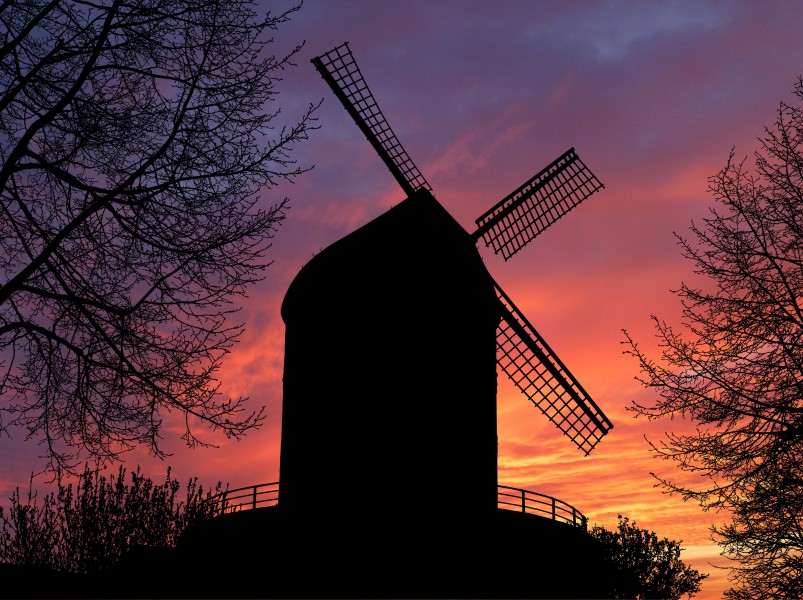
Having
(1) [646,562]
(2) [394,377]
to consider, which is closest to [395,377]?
(2) [394,377]

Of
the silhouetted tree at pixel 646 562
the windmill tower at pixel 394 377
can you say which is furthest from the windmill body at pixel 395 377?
the silhouetted tree at pixel 646 562

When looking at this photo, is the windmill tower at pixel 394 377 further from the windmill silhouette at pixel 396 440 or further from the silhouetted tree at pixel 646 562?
the silhouetted tree at pixel 646 562

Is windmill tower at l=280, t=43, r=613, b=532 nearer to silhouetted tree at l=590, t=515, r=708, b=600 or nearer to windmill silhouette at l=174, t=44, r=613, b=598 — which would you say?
windmill silhouette at l=174, t=44, r=613, b=598

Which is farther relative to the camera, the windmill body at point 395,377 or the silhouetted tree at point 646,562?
the silhouetted tree at point 646,562

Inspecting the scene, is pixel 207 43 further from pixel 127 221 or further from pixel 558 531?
pixel 558 531

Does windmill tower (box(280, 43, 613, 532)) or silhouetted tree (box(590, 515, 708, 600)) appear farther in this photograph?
silhouetted tree (box(590, 515, 708, 600))

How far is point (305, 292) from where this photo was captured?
1430 centimetres

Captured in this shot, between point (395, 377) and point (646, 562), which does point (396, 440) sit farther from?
point (646, 562)

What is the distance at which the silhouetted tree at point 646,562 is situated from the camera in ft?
102

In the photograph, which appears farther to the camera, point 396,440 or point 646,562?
point 646,562

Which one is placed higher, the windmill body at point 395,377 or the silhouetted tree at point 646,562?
the windmill body at point 395,377

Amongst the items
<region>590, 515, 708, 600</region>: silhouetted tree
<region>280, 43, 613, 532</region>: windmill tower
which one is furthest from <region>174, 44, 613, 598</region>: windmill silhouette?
<region>590, 515, 708, 600</region>: silhouetted tree

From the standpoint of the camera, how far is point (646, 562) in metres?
31.4

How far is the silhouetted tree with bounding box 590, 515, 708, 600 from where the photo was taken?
3098 cm
